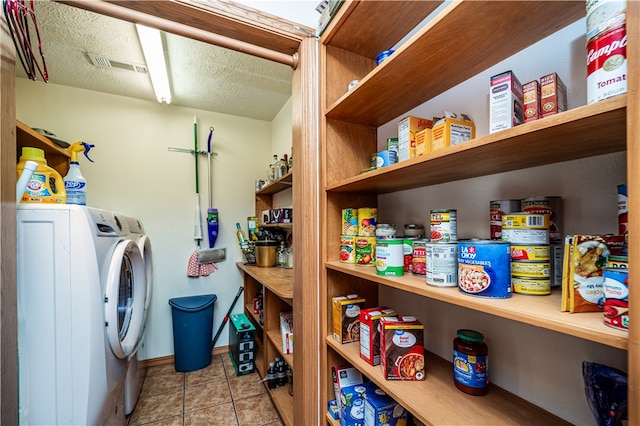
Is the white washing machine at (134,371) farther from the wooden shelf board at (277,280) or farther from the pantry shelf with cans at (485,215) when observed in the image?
the pantry shelf with cans at (485,215)

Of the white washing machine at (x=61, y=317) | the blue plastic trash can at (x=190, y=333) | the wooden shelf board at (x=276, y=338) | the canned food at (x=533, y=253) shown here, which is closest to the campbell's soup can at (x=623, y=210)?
the canned food at (x=533, y=253)

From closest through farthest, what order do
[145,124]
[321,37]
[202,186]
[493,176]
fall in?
[493,176] → [321,37] → [145,124] → [202,186]

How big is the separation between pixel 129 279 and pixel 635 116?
2.21 meters

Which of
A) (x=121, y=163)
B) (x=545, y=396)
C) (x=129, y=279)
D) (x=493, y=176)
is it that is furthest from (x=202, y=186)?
(x=545, y=396)

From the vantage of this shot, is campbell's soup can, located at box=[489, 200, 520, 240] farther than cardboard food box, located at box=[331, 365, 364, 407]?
No

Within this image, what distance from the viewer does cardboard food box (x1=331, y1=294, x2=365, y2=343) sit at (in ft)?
3.31

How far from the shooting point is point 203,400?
1.88 m

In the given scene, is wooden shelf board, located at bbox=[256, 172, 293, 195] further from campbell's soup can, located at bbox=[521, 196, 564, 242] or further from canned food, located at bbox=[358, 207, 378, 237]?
campbell's soup can, located at bbox=[521, 196, 564, 242]

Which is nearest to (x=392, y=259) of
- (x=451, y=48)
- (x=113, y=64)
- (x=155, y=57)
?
(x=451, y=48)

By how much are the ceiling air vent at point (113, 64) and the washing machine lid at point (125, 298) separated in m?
1.35

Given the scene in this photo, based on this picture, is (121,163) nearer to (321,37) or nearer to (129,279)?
(129,279)

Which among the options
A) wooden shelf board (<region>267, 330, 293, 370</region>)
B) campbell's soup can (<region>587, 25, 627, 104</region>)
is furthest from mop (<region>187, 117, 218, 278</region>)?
campbell's soup can (<region>587, 25, 627, 104</region>)

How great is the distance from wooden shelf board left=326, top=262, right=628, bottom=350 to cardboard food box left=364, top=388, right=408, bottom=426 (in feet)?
1.61

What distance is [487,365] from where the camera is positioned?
709 mm
